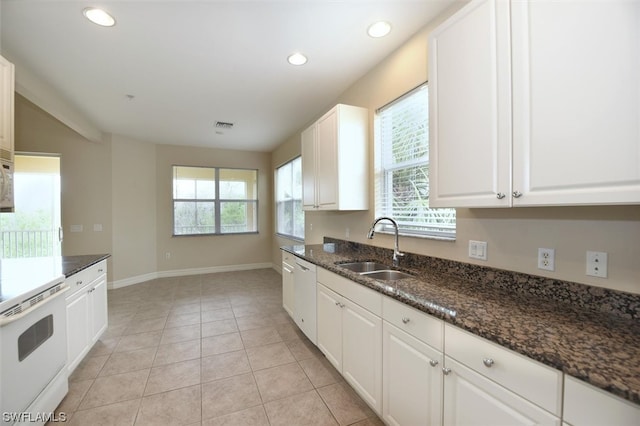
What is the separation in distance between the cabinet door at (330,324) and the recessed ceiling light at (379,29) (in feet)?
6.68

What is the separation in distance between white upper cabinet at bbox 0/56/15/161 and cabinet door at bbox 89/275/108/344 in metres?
1.26

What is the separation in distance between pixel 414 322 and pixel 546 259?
2.37 feet

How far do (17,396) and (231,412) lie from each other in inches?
44.7

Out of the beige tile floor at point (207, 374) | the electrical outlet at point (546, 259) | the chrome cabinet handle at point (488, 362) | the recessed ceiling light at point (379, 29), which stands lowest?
the beige tile floor at point (207, 374)

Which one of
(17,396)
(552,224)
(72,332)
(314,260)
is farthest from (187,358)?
(552,224)

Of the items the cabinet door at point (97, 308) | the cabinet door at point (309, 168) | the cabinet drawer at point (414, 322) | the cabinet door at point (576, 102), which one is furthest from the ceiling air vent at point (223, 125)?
the cabinet door at point (576, 102)

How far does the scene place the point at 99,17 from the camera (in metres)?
1.95

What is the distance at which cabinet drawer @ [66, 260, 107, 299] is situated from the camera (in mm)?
2162

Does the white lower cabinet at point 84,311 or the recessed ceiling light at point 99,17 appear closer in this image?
the recessed ceiling light at point 99,17

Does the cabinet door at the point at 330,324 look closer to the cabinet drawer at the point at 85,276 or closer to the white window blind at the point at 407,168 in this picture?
the white window blind at the point at 407,168

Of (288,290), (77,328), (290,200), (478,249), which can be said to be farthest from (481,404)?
(290,200)

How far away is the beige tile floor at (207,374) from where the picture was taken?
1832mm

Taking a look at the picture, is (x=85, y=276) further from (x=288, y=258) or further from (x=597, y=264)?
(x=597, y=264)

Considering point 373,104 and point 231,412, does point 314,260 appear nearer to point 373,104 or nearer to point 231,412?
point 231,412
